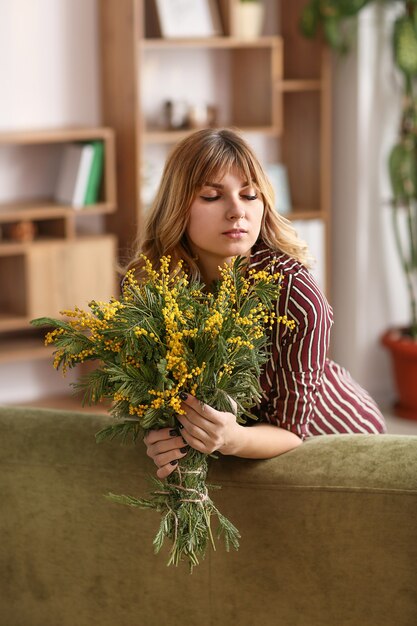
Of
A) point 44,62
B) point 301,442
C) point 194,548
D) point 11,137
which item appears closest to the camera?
point 194,548

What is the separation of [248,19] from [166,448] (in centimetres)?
324

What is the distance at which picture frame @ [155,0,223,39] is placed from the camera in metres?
4.40

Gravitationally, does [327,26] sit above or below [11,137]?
above

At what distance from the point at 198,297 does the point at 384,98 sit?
3167 mm

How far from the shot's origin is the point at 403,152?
4.55m

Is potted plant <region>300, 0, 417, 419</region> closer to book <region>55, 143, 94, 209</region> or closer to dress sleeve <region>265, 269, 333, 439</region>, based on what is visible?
book <region>55, 143, 94, 209</region>

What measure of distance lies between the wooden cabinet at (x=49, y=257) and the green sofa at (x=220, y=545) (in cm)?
223

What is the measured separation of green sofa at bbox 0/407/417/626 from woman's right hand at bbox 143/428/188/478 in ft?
0.58

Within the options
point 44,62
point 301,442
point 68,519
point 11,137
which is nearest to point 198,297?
point 301,442

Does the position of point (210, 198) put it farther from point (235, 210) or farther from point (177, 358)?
point (177, 358)

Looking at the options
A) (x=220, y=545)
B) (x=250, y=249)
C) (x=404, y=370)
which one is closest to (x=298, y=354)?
(x=250, y=249)

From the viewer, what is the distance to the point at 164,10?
4402mm

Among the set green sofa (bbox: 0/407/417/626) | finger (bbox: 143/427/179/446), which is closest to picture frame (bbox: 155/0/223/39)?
green sofa (bbox: 0/407/417/626)

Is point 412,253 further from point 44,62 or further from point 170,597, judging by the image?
point 170,597
